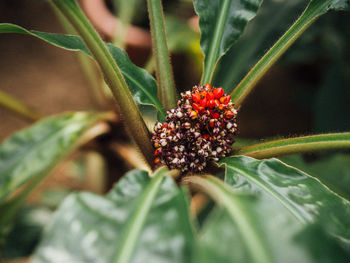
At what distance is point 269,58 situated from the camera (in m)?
0.59

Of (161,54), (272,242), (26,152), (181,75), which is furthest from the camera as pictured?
(181,75)

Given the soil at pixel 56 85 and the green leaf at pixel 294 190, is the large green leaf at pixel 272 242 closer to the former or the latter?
the green leaf at pixel 294 190

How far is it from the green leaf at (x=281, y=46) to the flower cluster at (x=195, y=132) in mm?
66

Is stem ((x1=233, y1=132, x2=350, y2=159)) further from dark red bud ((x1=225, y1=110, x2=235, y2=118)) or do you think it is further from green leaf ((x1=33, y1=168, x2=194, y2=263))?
green leaf ((x1=33, y1=168, x2=194, y2=263))

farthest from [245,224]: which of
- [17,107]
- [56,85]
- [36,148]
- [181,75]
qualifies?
[56,85]

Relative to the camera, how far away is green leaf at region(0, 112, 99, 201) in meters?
0.70

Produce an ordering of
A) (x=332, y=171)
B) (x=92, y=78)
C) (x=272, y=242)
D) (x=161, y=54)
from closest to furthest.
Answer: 1. (x=272, y=242)
2. (x=161, y=54)
3. (x=332, y=171)
4. (x=92, y=78)

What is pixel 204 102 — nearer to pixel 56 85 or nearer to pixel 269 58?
pixel 269 58

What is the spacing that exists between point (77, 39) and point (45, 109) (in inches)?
45.5

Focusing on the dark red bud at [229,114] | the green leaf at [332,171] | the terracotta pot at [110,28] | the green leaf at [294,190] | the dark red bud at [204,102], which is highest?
the terracotta pot at [110,28]

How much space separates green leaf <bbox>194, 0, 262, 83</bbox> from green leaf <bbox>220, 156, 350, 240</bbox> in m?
0.22

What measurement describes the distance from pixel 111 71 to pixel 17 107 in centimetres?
55

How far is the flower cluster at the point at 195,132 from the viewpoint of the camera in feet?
1.72

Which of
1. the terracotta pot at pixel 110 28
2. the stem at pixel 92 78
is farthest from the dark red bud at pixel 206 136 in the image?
the terracotta pot at pixel 110 28
